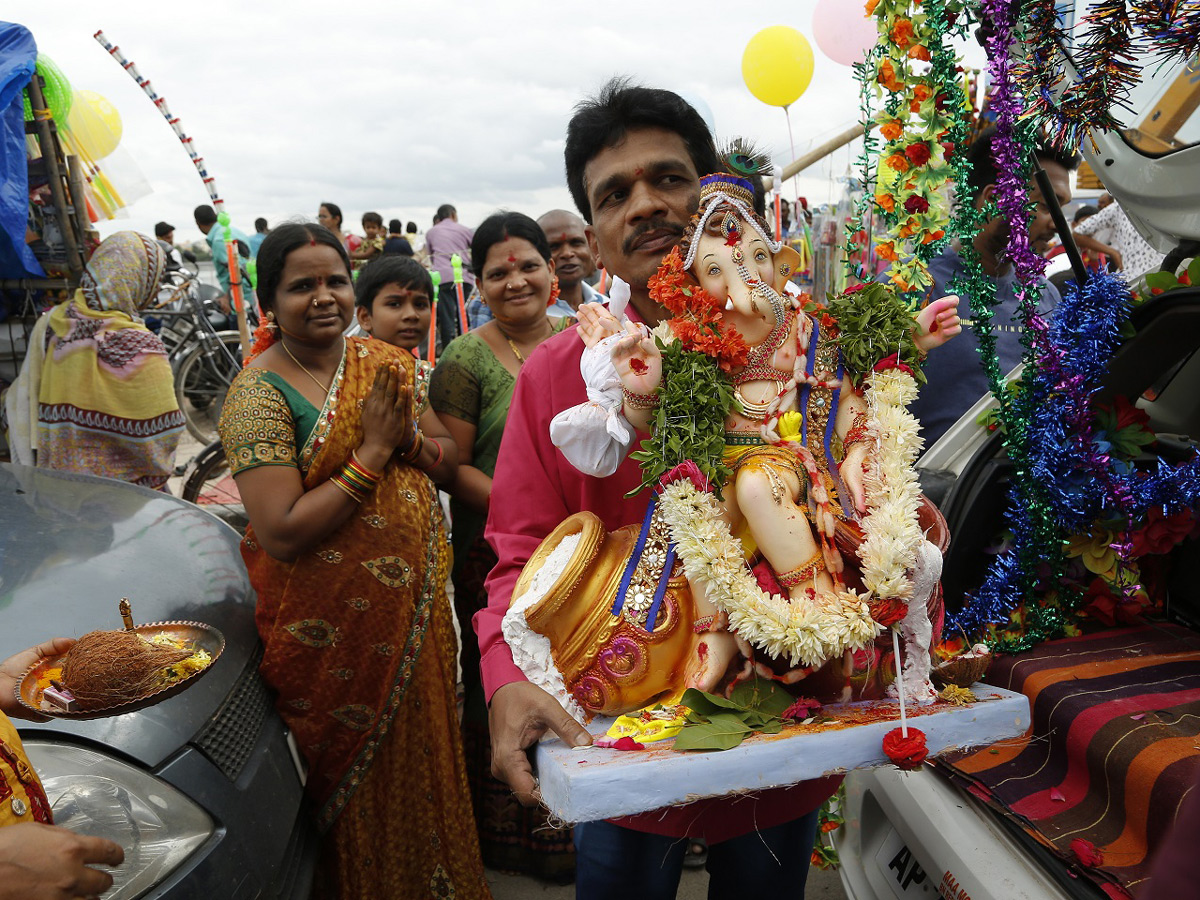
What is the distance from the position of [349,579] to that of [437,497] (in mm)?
477

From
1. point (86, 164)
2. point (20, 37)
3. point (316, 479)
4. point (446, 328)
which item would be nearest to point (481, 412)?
point (316, 479)

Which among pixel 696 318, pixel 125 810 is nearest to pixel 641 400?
pixel 696 318

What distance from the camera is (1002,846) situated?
182cm

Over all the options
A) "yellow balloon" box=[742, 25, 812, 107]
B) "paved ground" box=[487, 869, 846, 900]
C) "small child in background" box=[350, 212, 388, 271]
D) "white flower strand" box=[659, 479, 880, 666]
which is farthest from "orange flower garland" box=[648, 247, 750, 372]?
"small child in background" box=[350, 212, 388, 271]

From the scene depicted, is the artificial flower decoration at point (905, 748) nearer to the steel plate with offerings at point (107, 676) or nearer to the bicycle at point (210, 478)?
the steel plate with offerings at point (107, 676)

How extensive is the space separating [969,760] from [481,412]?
1.99 m

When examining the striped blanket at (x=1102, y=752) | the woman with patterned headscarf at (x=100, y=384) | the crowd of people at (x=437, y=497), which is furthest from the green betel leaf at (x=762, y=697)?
the woman with patterned headscarf at (x=100, y=384)

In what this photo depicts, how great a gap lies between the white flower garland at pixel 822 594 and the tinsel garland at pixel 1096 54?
1.00 metres

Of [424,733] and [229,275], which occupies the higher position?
[229,275]

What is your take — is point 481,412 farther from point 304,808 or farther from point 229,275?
point 229,275

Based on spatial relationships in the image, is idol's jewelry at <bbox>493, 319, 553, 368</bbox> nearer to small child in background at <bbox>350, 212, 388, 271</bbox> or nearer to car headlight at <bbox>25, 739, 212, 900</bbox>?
car headlight at <bbox>25, 739, 212, 900</bbox>

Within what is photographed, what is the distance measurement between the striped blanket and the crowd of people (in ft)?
1.67

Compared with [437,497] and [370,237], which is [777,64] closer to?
[437,497]

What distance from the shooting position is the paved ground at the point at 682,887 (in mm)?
3004
